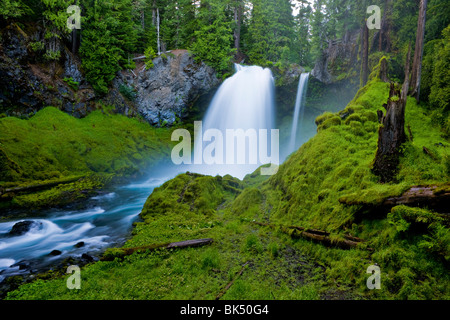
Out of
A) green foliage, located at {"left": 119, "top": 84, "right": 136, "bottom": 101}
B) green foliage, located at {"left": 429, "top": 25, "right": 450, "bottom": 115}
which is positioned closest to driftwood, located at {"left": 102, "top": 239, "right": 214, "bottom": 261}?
green foliage, located at {"left": 429, "top": 25, "right": 450, "bottom": 115}

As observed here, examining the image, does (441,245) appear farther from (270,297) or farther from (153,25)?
(153,25)

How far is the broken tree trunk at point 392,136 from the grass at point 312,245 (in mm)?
241

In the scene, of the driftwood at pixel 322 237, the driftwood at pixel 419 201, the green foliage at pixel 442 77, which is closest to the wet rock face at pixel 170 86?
the green foliage at pixel 442 77

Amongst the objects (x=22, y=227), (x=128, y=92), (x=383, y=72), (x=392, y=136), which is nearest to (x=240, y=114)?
(x=128, y=92)

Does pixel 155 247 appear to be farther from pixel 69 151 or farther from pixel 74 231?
pixel 69 151

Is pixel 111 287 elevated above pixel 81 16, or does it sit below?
below

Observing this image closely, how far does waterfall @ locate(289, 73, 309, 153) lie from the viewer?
24789 millimetres

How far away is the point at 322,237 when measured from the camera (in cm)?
545

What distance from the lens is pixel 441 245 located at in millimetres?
3658

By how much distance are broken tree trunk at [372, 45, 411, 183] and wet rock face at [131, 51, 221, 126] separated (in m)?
22.4

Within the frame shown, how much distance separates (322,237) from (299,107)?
22674 millimetres
